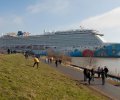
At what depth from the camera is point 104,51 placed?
103 m

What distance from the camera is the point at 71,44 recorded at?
4252 inches

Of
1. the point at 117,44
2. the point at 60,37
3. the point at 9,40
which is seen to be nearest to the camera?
the point at 117,44

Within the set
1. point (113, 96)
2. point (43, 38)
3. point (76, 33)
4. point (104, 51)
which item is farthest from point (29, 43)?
point (113, 96)

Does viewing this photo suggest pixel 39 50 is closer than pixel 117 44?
No

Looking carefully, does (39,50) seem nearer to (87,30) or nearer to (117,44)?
(87,30)

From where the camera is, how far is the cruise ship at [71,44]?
103m

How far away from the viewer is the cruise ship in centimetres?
10325

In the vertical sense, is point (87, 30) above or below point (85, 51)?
above

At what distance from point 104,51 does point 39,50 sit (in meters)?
22.6

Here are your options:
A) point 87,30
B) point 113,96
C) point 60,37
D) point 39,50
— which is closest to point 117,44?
point 87,30

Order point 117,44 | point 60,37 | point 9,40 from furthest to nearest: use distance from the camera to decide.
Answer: point 9,40
point 60,37
point 117,44

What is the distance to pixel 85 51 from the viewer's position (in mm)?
105188

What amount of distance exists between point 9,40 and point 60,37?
21.4 meters

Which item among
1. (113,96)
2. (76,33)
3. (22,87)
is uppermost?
(76,33)
